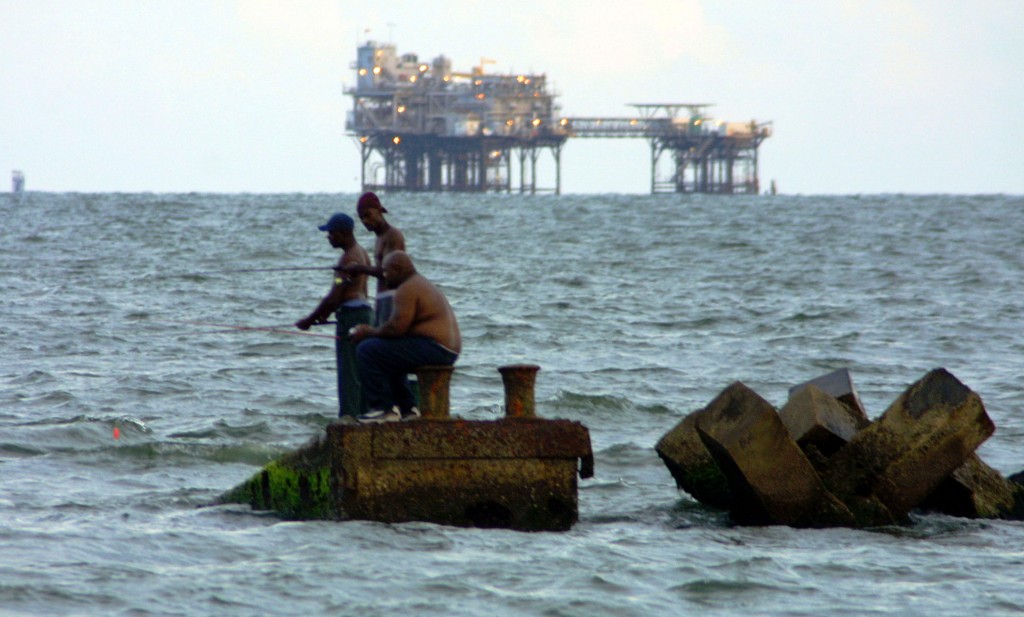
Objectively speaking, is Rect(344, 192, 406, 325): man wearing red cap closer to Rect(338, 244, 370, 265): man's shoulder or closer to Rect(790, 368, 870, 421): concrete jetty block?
Rect(338, 244, 370, 265): man's shoulder

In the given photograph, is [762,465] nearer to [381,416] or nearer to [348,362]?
[381,416]

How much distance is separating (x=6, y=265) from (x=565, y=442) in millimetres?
26940

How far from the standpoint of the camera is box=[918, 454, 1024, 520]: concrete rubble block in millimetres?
9188

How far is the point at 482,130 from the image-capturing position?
4727 inches

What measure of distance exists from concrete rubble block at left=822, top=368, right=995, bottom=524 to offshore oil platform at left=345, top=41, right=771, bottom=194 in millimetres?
109249

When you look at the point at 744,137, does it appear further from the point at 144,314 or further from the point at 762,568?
the point at 762,568

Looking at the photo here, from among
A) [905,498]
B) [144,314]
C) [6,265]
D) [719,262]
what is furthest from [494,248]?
[905,498]

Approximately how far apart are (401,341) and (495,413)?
5567 mm

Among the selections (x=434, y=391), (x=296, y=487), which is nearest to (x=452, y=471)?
(x=434, y=391)

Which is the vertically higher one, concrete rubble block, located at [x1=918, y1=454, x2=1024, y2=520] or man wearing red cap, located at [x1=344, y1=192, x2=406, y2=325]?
man wearing red cap, located at [x1=344, y1=192, x2=406, y2=325]

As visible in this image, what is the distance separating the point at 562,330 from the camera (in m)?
21.8

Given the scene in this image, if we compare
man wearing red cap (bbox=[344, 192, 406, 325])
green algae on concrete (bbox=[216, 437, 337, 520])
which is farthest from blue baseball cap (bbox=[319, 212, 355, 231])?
green algae on concrete (bbox=[216, 437, 337, 520])

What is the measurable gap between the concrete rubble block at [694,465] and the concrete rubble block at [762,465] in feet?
1.73


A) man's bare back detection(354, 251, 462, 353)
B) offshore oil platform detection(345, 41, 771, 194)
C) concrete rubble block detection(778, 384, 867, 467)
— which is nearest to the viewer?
man's bare back detection(354, 251, 462, 353)
